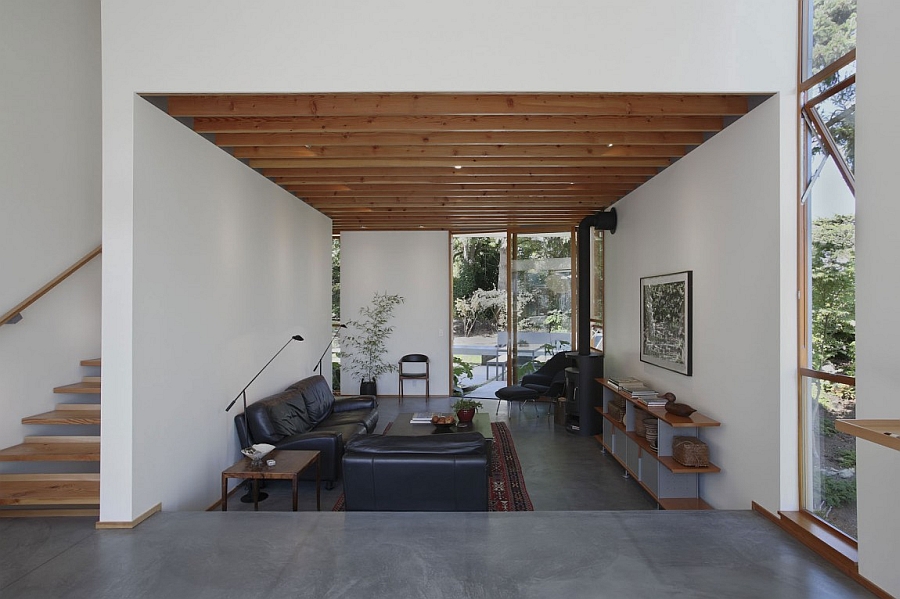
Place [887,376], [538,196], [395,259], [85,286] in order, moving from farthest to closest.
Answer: [395,259], [538,196], [85,286], [887,376]

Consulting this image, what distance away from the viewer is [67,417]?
3963mm

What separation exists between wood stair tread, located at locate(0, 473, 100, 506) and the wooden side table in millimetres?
798

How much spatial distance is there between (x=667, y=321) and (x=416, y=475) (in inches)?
112

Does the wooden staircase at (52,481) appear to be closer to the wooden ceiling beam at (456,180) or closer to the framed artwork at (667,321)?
the wooden ceiling beam at (456,180)

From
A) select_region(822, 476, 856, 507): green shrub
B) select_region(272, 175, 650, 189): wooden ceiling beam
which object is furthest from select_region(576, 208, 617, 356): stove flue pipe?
select_region(822, 476, 856, 507): green shrub

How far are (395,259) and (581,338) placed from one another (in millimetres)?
3963

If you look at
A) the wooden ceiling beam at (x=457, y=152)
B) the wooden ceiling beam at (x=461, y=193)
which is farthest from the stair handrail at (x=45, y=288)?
the wooden ceiling beam at (x=461, y=193)

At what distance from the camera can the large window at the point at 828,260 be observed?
2.90m

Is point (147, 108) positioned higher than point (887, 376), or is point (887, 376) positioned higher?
point (147, 108)

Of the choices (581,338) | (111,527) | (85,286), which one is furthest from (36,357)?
(581,338)

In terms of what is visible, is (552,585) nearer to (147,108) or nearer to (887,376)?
(887,376)

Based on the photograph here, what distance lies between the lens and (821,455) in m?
3.11

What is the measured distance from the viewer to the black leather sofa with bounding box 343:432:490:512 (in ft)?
11.7

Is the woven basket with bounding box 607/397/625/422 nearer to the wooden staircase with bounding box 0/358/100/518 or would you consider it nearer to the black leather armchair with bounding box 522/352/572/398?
the black leather armchair with bounding box 522/352/572/398
